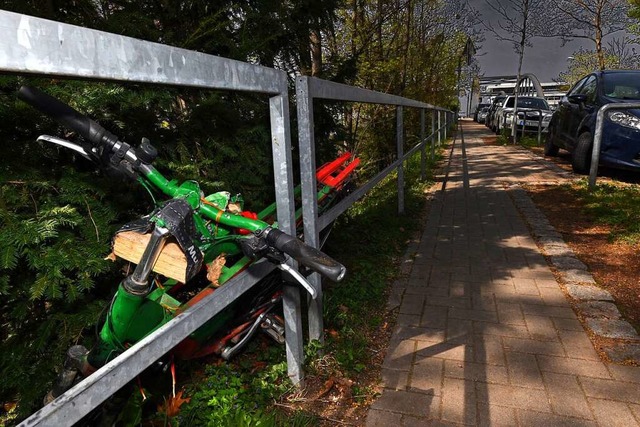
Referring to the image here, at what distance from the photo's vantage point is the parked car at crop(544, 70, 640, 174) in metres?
6.46

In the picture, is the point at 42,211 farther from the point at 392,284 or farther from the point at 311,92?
the point at 392,284

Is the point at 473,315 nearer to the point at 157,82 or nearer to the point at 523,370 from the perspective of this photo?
the point at 523,370

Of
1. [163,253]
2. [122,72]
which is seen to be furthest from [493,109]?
[122,72]

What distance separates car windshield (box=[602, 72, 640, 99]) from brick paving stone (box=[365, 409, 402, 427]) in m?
7.36

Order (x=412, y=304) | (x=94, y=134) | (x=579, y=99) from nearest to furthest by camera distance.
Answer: (x=94, y=134), (x=412, y=304), (x=579, y=99)

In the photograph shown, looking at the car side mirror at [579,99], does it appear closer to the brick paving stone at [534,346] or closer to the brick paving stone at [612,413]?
the brick paving stone at [534,346]

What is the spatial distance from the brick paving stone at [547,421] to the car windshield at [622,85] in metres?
6.92

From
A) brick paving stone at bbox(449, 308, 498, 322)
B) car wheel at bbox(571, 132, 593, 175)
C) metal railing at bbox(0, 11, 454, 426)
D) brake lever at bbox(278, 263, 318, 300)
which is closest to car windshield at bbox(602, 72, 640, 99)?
car wheel at bbox(571, 132, 593, 175)

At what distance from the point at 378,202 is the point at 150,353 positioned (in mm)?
5318

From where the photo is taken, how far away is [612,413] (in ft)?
6.63

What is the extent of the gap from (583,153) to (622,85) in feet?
4.18

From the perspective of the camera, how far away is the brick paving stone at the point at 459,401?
6.58ft

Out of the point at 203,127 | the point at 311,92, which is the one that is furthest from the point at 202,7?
the point at 311,92

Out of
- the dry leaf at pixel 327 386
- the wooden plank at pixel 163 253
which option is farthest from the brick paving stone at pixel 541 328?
the wooden plank at pixel 163 253
